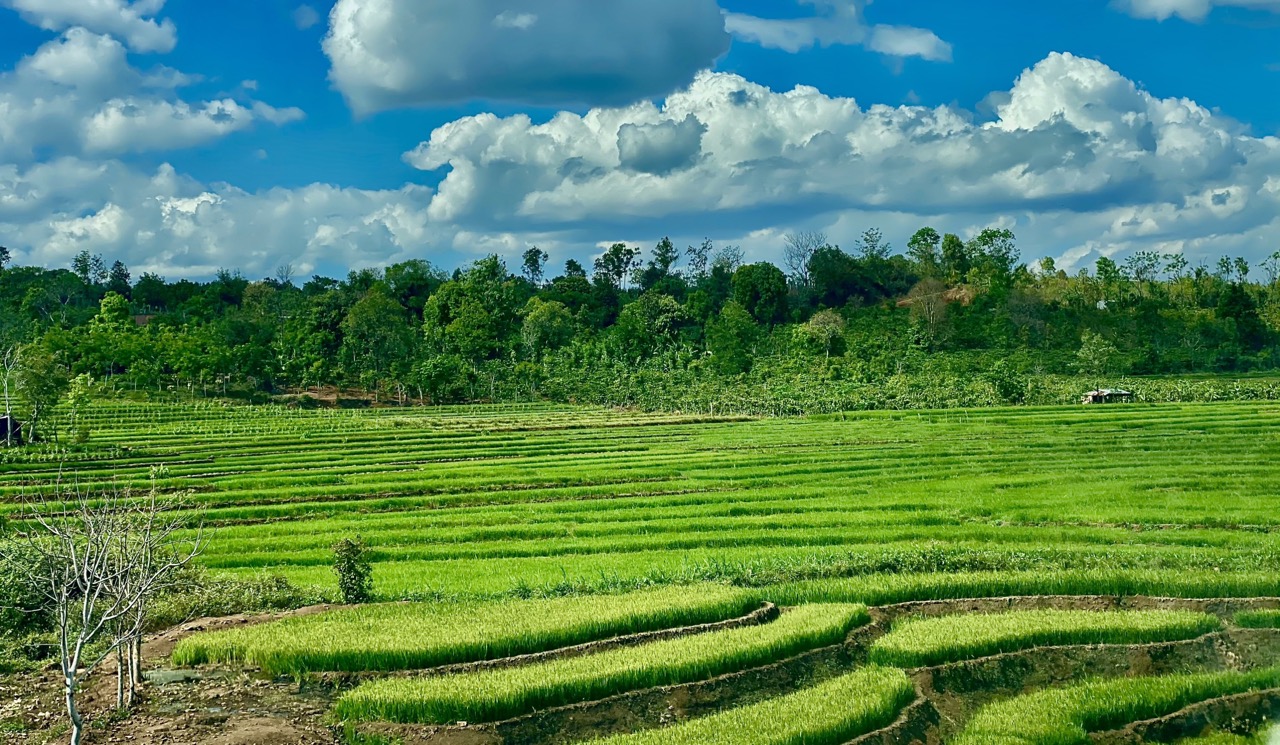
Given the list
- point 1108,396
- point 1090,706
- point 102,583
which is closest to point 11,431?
point 102,583

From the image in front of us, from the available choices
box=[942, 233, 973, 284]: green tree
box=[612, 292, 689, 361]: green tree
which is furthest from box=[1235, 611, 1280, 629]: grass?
box=[942, 233, 973, 284]: green tree

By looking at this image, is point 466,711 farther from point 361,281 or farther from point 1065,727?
point 361,281

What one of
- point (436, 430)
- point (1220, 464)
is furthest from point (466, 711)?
point (436, 430)

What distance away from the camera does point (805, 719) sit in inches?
458

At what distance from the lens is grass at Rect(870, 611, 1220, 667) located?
14.3m

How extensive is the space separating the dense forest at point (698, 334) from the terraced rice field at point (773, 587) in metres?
29.7

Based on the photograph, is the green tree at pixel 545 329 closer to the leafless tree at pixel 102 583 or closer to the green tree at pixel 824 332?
the green tree at pixel 824 332

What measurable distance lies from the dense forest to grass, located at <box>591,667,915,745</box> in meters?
51.8

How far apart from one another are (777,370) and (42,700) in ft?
246

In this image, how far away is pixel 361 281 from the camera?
122 metres

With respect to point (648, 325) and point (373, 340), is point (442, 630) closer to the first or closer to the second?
point (373, 340)

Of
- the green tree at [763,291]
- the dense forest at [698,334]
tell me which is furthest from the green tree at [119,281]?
the green tree at [763,291]

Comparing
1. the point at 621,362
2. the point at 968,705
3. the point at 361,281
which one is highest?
the point at 361,281

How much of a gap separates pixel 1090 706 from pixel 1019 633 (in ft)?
9.66
